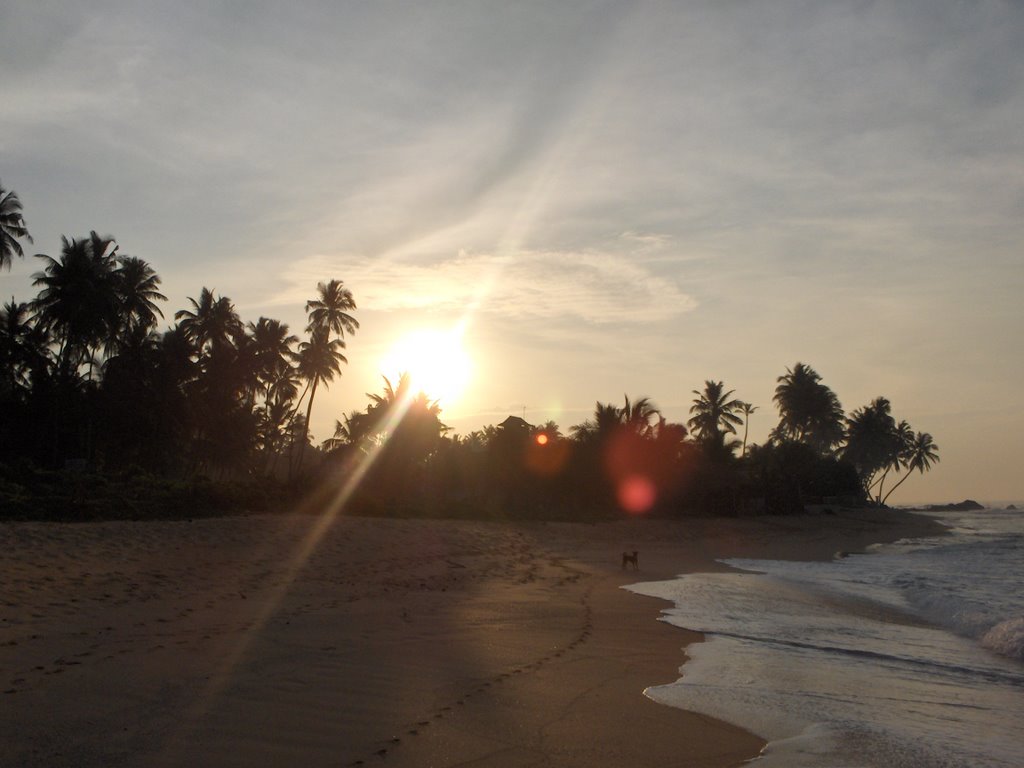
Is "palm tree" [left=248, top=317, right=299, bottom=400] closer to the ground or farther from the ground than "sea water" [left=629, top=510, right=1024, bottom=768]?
farther from the ground

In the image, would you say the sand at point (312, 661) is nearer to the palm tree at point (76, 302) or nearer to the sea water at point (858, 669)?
the sea water at point (858, 669)

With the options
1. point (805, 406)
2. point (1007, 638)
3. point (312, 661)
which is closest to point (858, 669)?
point (1007, 638)

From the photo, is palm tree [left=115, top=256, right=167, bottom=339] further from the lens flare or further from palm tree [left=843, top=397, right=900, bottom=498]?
palm tree [left=843, top=397, right=900, bottom=498]

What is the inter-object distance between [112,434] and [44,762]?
34882 mm

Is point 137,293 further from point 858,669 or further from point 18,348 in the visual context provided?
point 858,669

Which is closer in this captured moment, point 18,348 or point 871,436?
point 18,348

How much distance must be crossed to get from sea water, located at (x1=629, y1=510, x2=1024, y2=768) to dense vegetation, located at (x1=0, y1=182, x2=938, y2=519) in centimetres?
1414

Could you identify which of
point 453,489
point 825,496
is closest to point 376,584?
point 453,489

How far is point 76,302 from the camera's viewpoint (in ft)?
115

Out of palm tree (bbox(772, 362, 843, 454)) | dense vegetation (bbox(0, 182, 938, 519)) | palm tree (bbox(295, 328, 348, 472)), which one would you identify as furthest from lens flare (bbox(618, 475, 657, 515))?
palm tree (bbox(772, 362, 843, 454))

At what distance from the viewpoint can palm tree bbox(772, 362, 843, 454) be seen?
8069cm

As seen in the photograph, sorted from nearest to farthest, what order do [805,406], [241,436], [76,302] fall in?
[76,302] → [241,436] → [805,406]

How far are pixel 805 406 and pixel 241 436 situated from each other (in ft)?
184

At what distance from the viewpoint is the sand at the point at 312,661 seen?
510cm
